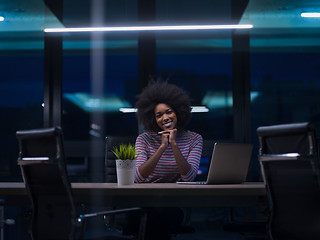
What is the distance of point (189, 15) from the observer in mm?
5375

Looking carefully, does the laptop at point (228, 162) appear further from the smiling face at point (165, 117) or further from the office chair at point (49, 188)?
the smiling face at point (165, 117)

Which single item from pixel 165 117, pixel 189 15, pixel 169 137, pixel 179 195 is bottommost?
pixel 179 195

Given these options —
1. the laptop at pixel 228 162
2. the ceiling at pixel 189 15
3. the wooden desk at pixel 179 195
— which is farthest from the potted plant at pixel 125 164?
the ceiling at pixel 189 15

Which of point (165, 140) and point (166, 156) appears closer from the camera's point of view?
point (165, 140)

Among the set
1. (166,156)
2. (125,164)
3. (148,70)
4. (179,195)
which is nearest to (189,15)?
(148,70)

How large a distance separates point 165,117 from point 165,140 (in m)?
0.30

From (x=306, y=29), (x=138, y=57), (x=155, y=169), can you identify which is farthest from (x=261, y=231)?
(x=306, y=29)

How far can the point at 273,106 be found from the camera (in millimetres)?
6895

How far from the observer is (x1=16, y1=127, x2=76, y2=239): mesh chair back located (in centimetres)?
194

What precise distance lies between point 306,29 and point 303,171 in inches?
199

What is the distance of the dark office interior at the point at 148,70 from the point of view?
15.7 feet

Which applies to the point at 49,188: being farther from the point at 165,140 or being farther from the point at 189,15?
the point at 189,15

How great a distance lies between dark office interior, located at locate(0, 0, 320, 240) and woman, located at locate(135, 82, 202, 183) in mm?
238

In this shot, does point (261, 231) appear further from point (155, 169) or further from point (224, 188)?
point (155, 169)
